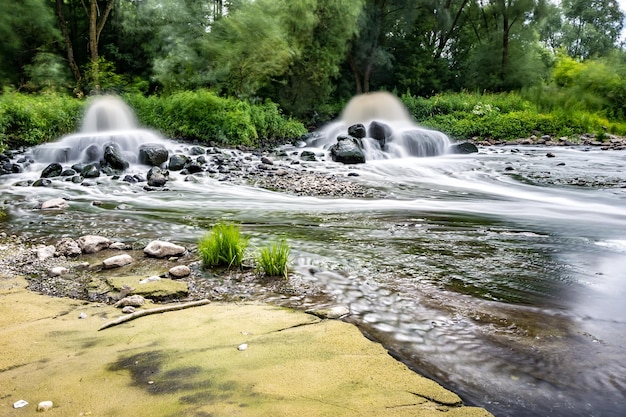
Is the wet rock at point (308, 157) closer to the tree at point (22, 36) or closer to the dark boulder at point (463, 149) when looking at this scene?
the dark boulder at point (463, 149)

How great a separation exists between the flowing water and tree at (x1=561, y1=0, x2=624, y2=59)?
54.8 m

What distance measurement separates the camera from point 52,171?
12.3 metres

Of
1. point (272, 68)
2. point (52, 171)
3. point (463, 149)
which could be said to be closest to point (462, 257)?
point (52, 171)

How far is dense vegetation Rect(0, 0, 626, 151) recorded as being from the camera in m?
19.0

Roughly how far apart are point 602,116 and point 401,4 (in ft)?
53.8

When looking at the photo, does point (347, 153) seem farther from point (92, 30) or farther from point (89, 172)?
point (92, 30)

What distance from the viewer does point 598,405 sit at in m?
2.49

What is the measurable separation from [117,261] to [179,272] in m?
0.88

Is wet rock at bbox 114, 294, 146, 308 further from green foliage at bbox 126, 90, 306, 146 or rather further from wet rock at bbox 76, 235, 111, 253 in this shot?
green foliage at bbox 126, 90, 306, 146

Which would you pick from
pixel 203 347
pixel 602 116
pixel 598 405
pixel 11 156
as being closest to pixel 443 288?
pixel 598 405

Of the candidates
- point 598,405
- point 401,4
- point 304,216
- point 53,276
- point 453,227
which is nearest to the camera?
point 598,405

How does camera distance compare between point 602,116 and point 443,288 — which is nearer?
point 443,288

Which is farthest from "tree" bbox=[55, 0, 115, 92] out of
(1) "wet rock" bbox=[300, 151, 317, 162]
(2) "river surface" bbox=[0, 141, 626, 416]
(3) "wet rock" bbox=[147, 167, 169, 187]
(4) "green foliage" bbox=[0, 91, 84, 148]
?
(3) "wet rock" bbox=[147, 167, 169, 187]

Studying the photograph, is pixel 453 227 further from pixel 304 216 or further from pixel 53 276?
pixel 53 276
